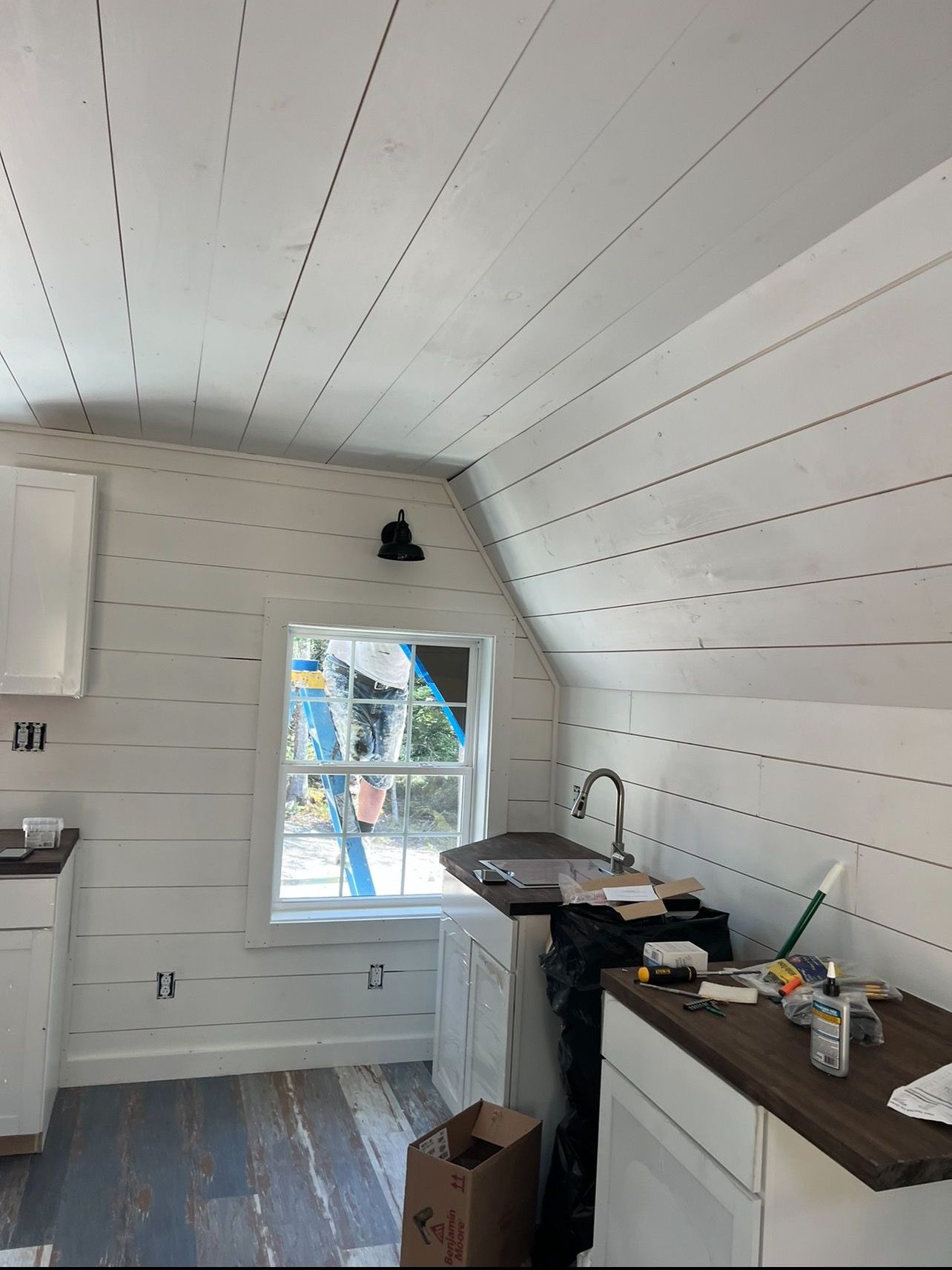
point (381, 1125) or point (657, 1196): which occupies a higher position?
point (657, 1196)

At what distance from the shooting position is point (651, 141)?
1.38 metres

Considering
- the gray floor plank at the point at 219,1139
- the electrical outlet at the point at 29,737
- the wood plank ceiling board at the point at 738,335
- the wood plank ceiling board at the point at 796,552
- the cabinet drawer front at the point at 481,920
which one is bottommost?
the gray floor plank at the point at 219,1139

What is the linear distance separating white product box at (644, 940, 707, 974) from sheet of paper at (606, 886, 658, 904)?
0.38m

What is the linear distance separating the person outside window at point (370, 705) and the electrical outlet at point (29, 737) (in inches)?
42.2

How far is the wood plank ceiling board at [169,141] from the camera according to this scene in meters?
1.21

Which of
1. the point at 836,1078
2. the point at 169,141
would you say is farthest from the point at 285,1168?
the point at 169,141

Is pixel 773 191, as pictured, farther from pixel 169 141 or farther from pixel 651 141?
pixel 169 141

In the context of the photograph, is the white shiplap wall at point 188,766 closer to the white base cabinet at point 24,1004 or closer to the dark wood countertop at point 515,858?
the white base cabinet at point 24,1004

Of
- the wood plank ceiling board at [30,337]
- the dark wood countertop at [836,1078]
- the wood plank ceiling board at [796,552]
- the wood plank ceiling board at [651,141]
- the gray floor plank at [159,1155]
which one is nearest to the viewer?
the wood plank ceiling board at [651,141]

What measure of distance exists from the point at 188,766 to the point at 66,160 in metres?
2.34

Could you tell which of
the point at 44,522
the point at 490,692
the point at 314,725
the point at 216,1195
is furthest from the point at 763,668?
the point at 44,522

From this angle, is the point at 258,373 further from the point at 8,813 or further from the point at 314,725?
the point at 8,813

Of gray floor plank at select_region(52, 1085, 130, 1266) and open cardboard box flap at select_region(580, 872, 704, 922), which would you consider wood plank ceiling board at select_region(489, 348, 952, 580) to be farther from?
gray floor plank at select_region(52, 1085, 130, 1266)

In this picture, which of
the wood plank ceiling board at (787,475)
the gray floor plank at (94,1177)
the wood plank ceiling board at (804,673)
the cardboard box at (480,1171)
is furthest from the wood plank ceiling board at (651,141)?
the gray floor plank at (94,1177)
